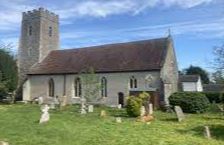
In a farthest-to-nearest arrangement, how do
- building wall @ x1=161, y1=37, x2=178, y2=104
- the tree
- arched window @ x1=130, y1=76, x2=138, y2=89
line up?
the tree, arched window @ x1=130, y1=76, x2=138, y2=89, building wall @ x1=161, y1=37, x2=178, y2=104

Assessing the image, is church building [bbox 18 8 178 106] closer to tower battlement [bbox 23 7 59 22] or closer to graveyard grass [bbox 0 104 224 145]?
tower battlement [bbox 23 7 59 22]

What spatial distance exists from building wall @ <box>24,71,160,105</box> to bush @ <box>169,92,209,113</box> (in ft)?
22.4

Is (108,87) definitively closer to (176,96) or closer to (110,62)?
(110,62)

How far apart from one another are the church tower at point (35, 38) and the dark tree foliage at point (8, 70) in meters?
5.19

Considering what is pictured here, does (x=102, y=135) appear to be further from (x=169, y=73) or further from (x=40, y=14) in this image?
(x=40, y=14)

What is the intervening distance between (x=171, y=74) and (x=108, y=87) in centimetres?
741

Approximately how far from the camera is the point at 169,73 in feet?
131

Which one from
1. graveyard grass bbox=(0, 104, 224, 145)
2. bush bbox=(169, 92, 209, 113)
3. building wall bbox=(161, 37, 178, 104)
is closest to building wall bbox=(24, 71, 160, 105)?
building wall bbox=(161, 37, 178, 104)

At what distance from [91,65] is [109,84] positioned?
397 cm

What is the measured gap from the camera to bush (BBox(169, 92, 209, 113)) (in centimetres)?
3016

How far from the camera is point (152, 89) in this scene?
3769cm

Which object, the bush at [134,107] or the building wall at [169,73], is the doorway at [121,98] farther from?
the bush at [134,107]

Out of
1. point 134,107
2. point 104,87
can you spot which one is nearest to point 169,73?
point 104,87

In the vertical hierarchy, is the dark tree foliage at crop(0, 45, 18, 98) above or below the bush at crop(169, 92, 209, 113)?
above
